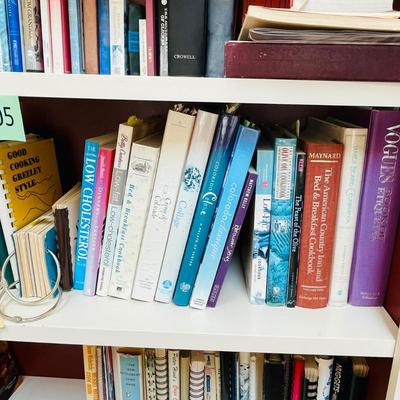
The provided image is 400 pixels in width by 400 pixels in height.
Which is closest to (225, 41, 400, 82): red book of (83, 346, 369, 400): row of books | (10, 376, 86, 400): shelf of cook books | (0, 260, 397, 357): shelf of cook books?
(0, 260, 397, 357): shelf of cook books

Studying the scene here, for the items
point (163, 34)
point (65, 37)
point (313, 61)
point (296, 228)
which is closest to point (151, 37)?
point (163, 34)

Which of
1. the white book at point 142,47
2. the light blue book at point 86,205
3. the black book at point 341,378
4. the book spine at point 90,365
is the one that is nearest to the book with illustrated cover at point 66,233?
the light blue book at point 86,205

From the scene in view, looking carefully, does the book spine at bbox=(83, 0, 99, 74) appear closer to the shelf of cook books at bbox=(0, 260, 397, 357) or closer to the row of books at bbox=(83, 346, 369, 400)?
the shelf of cook books at bbox=(0, 260, 397, 357)

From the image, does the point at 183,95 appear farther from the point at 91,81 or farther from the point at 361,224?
the point at 361,224

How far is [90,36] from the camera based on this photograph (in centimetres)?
53

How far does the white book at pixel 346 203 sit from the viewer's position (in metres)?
0.52

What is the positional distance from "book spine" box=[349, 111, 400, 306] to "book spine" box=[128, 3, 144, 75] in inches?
13.1

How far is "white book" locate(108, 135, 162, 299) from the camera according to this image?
536mm

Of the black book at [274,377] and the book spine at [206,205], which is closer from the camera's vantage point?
the book spine at [206,205]

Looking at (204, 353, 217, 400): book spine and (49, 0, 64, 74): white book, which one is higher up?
(49, 0, 64, 74): white book

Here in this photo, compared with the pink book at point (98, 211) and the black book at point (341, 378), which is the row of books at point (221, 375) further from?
the pink book at point (98, 211)

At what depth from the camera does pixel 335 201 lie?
542 millimetres

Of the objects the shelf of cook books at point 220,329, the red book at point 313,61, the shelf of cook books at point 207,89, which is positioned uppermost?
the red book at point 313,61

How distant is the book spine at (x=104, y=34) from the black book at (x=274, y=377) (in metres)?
0.52
